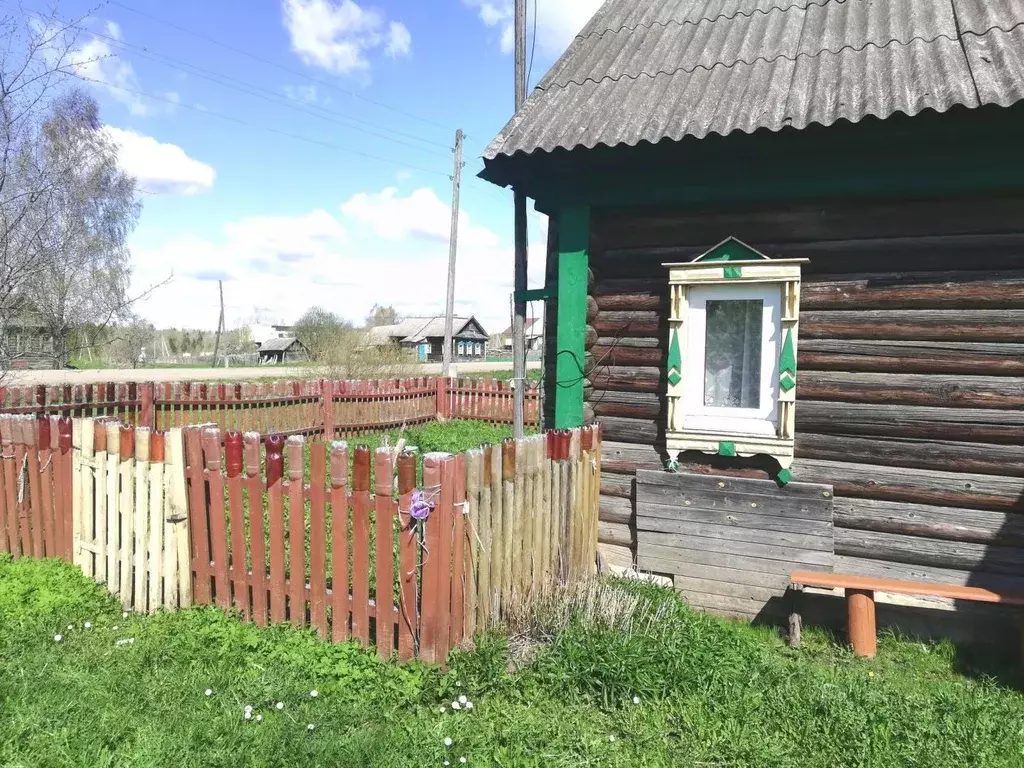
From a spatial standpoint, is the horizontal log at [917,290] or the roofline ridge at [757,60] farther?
the roofline ridge at [757,60]

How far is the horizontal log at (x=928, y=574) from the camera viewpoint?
4312mm

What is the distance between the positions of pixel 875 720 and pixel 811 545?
1.53 meters

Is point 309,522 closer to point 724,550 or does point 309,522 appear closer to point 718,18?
point 724,550

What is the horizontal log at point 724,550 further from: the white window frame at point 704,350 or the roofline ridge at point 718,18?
the roofline ridge at point 718,18

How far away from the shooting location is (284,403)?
11.6 metres

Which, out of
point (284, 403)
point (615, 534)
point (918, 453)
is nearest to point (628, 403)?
point (615, 534)

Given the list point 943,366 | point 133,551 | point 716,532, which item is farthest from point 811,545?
point 133,551

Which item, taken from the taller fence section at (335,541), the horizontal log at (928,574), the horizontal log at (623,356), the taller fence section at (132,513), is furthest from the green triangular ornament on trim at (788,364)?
the taller fence section at (132,513)

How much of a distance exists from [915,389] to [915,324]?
440 millimetres

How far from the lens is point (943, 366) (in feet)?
14.4

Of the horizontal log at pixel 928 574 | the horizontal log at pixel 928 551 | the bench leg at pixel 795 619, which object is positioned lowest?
the bench leg at pixel 795 619

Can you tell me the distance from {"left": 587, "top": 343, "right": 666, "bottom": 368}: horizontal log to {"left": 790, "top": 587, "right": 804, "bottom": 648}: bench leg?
1.90 meters

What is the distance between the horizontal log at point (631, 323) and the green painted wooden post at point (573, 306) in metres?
0.19

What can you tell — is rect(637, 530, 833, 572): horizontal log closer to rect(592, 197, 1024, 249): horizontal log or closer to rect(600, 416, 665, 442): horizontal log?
rect(600, 416, 665, 442): horizontal log
